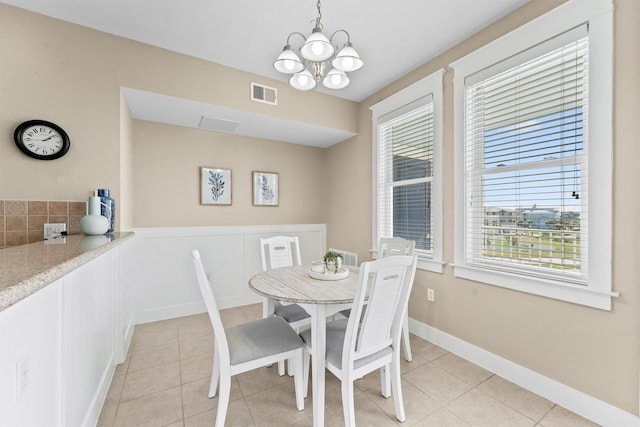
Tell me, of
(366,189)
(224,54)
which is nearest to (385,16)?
(224,54)

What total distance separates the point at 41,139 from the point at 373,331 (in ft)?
8.75

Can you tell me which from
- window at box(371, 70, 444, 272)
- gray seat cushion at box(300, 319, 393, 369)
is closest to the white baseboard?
window at box(371, 70, 444, 272)

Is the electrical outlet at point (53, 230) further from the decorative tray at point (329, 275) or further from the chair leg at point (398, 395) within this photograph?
the chair leg at point (398, 395)

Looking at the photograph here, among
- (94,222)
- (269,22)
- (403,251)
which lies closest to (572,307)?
(403,251)

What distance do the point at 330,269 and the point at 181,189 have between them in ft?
7.52

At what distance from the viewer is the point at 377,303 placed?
1472 millimetres

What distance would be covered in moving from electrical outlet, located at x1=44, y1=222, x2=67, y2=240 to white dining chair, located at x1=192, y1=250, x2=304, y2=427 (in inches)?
53.5

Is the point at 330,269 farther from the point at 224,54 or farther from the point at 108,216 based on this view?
the point at 224,54

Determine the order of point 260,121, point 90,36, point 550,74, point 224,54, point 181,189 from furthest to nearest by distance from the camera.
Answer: point 181,189, point 260,121, point 224,54, point 90,36, point 550,74

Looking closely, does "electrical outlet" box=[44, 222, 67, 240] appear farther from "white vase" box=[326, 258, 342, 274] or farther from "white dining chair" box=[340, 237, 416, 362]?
"white dining chair" box=[340, 237, 416, 362]

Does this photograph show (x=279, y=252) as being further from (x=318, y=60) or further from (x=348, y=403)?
(x=318, y=60)

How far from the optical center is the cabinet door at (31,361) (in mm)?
716

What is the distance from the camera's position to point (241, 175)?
378 centimetres

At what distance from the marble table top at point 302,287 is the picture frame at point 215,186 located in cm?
176
